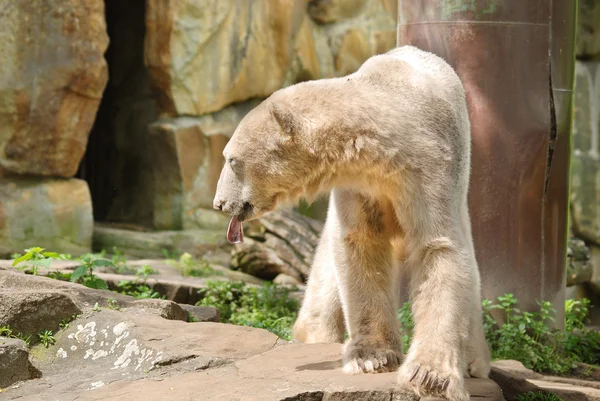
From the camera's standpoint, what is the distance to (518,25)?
677cm

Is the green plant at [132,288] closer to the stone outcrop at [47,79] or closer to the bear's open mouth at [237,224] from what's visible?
the bear's open mouth at [237,224]

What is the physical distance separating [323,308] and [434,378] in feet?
5.60

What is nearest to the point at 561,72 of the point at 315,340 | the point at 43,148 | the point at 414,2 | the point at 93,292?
the point at 414,2

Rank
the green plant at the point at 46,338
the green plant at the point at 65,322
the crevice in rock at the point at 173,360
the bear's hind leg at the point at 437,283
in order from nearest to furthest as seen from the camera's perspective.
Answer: the bear's hind leg at the point at 437,283, the crevice in rock at the point at 173,360, the green plant at the point at 46,338, the green plant at the point at 65,322

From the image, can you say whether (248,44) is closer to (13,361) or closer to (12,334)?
(12,334)

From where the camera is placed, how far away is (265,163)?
4.50 metres

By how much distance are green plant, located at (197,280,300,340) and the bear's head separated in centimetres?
277

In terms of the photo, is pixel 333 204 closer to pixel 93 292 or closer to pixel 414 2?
pixel 93 292

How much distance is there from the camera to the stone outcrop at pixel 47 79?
30.2ft

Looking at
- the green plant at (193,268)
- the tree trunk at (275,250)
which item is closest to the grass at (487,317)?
the green plant at (193,268)

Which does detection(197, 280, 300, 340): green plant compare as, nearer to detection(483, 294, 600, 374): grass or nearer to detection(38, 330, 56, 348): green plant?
detection(483, 294, 600, 374): grass

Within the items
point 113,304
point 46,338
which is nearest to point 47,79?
point 113,304

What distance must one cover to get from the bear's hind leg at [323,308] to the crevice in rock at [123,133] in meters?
5.41

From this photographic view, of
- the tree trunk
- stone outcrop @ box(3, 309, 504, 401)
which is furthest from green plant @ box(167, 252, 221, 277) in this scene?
stone outcrop @ box(3, 309, 504, 401)
